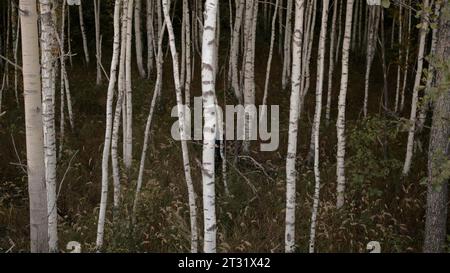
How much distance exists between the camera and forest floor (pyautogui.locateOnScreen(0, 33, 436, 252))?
22.0 feet

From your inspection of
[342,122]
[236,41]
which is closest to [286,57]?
[236,41]

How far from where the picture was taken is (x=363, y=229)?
23.0 ft

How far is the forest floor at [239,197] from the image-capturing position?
6.71 m

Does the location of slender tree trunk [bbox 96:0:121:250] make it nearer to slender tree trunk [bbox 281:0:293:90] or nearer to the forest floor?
the forest floor

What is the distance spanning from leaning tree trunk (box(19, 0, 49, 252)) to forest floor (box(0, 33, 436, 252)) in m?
0.27

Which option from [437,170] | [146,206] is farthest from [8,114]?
[437,170]

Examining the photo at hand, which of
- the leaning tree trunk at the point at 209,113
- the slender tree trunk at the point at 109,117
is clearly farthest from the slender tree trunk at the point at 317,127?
the slender tree trunk at the point at 109,117

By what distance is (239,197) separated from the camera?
311 inches

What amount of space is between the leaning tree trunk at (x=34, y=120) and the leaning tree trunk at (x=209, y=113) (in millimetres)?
1924

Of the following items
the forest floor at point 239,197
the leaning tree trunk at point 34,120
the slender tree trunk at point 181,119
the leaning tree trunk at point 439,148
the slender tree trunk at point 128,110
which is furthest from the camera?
the slender tree trunk at point 128,110

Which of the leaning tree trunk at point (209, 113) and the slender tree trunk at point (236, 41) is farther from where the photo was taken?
the slender tree trunk at point (236, 41)

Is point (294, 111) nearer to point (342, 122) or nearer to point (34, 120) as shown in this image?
point (342, 122)

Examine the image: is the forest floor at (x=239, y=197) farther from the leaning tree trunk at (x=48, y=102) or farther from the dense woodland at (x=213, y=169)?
the leaning tree trunk at (x=48, y=102)

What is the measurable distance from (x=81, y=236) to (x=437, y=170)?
4.78 meters
